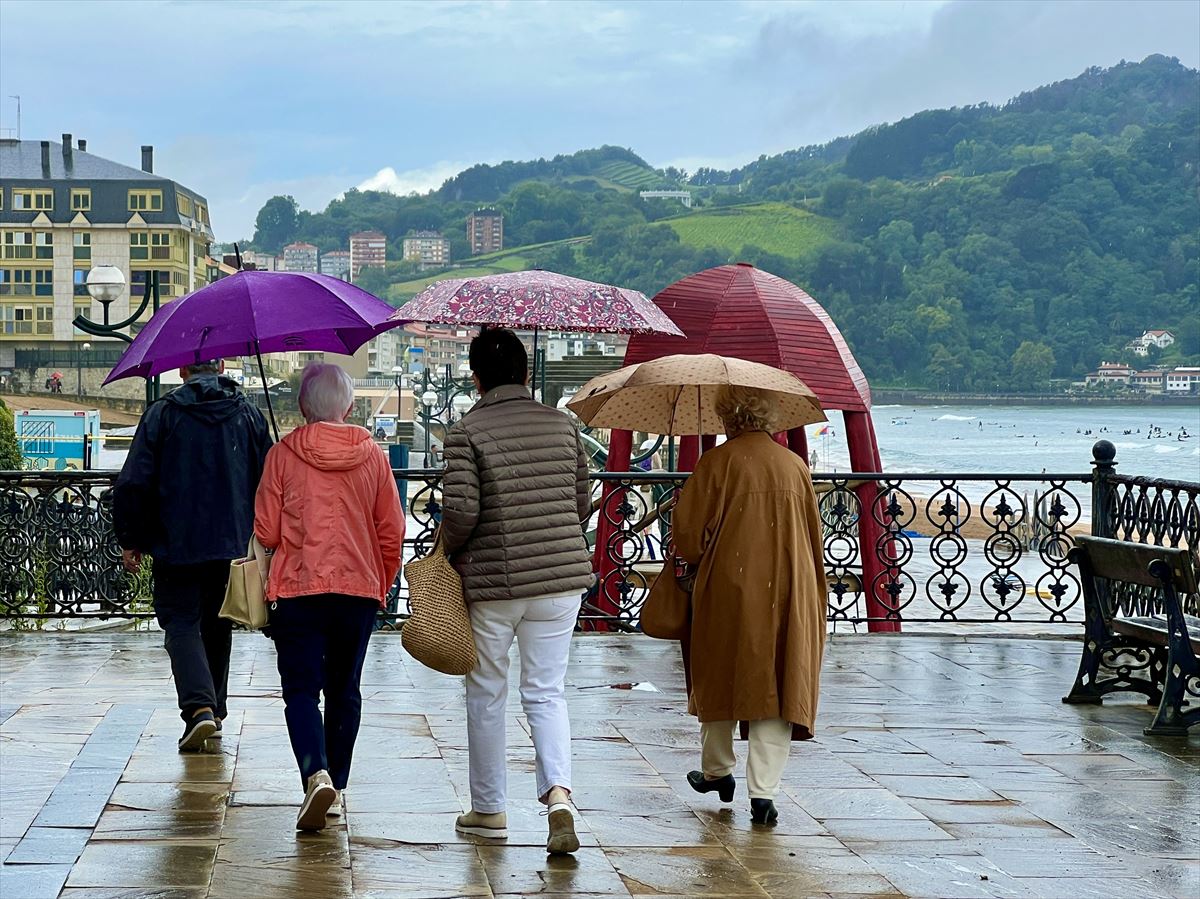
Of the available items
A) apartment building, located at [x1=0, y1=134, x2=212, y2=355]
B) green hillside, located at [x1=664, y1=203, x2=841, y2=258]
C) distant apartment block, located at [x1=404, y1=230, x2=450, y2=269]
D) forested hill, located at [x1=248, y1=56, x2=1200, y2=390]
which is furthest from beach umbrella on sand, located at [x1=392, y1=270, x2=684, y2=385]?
distant apartment block, located at [x1=404, y1=230, x2=450, y2=269]

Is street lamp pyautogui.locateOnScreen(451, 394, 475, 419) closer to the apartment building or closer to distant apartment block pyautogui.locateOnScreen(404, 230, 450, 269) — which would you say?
the apartment building

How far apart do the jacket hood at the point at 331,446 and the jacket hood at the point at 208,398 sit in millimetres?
1041

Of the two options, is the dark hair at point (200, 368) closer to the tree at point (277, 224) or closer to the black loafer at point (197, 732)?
the black loafer at point (197, 732)

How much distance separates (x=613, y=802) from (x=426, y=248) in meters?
140

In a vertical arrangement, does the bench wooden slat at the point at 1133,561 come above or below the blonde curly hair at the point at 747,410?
below

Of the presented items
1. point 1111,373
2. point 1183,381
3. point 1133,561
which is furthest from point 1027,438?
point 1133,561

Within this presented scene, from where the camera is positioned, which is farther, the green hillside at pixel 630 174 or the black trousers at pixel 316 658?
the green hillside at pixel 630 174

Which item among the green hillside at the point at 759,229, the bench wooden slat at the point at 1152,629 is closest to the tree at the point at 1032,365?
the green hillside at the point at 759,229

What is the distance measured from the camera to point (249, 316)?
567cm

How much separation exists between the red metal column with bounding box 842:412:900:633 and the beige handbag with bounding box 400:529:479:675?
6.48m

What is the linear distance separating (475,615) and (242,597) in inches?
33.8

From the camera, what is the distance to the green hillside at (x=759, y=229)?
125750mm

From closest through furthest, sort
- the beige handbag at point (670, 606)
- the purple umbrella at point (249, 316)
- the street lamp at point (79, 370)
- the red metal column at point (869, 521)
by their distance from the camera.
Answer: the beige handbag at point (670, 606), the purple umbrella at point (249, 316), the red metal column at point (869, 521), the street lamp at point (79, 370)

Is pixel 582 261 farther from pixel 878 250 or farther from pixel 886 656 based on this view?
pixel 886 656
